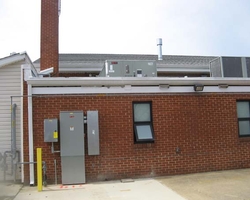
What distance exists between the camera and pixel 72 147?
26.5 feet

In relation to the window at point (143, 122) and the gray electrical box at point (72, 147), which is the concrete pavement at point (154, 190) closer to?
the gray electrical box at point (72, 147)

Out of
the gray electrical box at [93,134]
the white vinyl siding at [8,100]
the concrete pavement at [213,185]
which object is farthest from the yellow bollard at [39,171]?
the concrete pavement at [213,185]

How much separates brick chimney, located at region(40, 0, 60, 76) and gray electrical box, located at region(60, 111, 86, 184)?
11.4 feet

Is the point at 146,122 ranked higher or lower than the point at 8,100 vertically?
lower

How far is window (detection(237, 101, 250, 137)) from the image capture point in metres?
9.80

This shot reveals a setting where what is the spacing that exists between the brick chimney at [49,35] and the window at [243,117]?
268 inches

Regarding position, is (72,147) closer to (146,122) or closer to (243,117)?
(146,122)

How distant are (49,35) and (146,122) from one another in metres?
5.32

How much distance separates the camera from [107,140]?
27.9ft

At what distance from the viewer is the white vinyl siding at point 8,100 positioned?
9.05 meters

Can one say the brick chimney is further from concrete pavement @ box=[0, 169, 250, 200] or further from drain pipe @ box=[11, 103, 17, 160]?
concrete pavement @ box=[0, 169, 250, 200]

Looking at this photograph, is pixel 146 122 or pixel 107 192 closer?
pixel 107 192

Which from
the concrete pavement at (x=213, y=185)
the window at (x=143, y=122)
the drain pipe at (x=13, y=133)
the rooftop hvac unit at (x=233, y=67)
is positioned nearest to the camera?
the concrete pavement at (x=213, y=185)

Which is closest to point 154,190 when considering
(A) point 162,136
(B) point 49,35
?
(A) point 162,136
